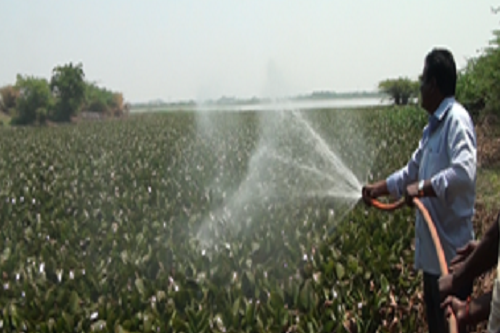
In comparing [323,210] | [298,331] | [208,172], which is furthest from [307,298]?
[208,172]

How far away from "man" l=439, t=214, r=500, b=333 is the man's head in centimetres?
87

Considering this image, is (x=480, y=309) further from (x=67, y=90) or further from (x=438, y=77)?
(x=67, y=90)

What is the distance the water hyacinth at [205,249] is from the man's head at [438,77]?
1826 millimetres

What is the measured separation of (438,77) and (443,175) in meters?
0.52

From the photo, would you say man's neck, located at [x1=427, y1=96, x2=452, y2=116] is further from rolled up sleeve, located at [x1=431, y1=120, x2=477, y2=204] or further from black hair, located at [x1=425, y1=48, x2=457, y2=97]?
rolled up sleeve, located at [x1=431, y1=120, x2=477, y2=204]

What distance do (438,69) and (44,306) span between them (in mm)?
3289

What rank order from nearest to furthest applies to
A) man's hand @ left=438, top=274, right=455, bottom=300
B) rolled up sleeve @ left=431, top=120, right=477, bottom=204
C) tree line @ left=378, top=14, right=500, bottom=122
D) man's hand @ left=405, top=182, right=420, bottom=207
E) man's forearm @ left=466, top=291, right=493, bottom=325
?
man's forearm @ left=466, top=291, right=493, bottom=325, man's hand @ left=438, top=274, right=455, bottom=300, rolled up sleeve @ left=431, top=120, right=477, bottom=204, man's hand @ left=405, top=182, right=420, bottom=207, tree line @ left=378, top=14, right=500, bottom=122

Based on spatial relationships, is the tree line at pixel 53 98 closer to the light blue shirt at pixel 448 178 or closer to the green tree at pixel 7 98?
the green tree at pixel 7 98

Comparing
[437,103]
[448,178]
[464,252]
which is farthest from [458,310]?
[437,103]

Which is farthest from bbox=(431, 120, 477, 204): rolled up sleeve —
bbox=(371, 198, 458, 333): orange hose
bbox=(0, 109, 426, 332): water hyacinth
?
bbox=(0, 109, 426, 332): water hyacinth

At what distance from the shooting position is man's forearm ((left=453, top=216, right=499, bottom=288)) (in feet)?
6.00

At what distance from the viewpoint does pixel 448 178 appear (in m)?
2.44

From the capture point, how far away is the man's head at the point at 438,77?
104 inches

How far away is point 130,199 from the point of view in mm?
8156
